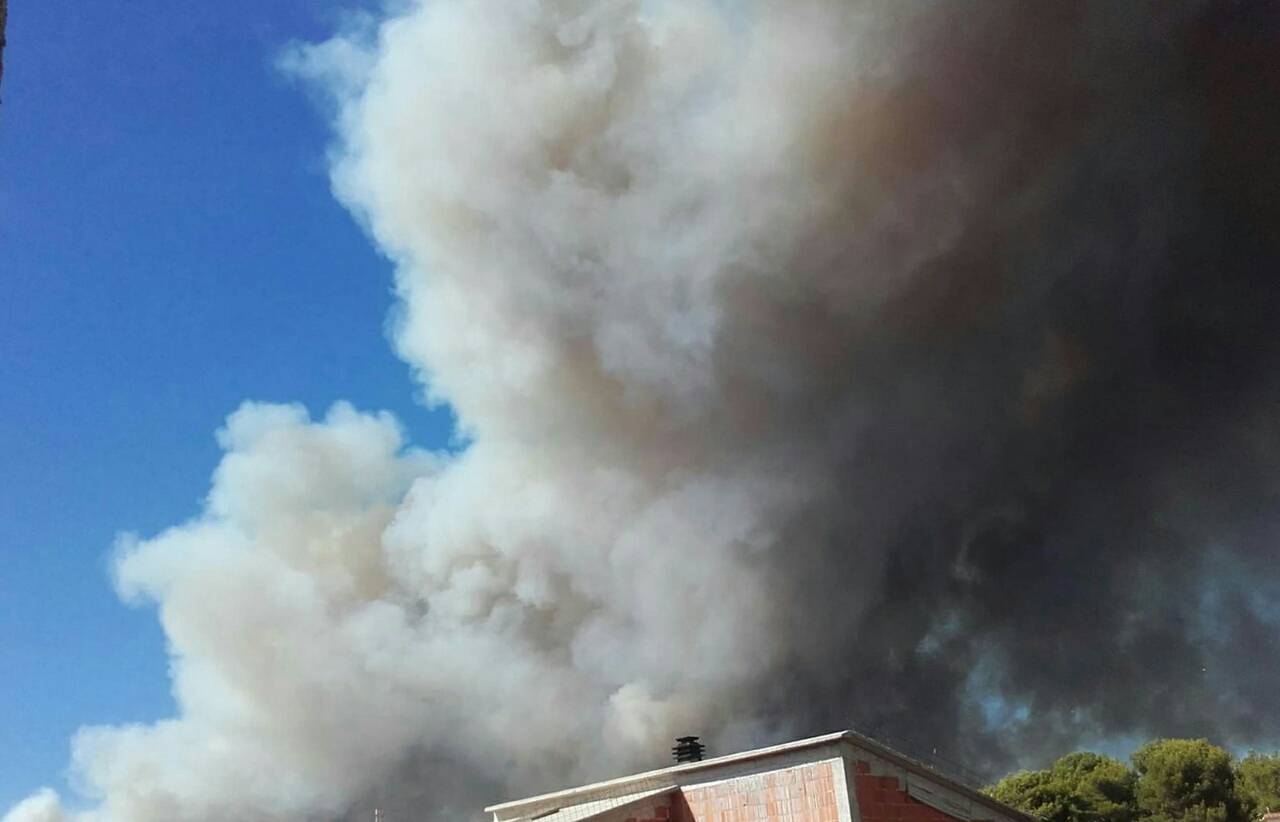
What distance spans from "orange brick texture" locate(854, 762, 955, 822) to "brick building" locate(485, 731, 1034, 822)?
0.02 m

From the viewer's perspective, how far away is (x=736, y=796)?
2006 cm

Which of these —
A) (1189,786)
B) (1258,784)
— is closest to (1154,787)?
(1189,786)

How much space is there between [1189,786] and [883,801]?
1738 inches

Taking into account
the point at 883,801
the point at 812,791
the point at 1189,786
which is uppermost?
the point at 1189,786

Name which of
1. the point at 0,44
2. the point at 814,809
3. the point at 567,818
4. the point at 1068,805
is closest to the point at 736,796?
the point at 814,809

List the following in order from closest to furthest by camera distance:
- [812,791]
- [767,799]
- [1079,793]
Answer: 1. [812,791]
2. [767,799]
3. [1079,793]

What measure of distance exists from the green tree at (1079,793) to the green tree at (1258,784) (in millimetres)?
5370

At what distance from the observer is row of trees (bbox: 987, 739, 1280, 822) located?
5375 centimetres

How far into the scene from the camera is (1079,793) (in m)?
56.9

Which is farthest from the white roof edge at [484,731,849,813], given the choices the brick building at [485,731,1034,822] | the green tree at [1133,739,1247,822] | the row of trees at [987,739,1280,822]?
the green tree at [1133,739,1247,822]

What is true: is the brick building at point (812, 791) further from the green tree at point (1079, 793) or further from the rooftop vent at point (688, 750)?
the green tree at point (1079, 793)

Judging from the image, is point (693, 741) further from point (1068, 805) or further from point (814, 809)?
point (1068, 805)

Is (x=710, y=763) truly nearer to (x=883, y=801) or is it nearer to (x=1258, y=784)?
(x=883, y=801)

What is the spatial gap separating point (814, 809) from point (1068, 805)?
44770mm
